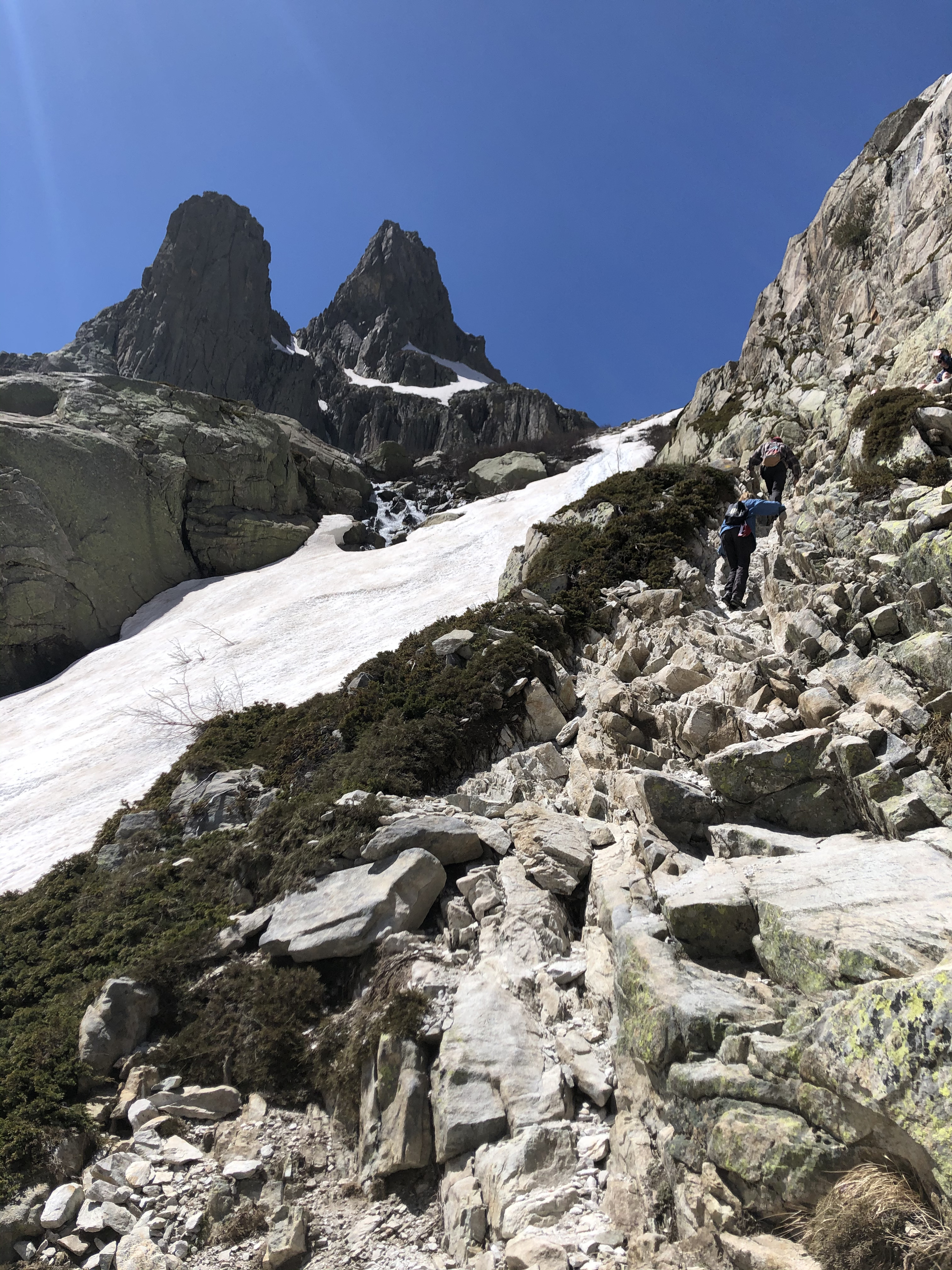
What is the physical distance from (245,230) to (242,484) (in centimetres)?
8764

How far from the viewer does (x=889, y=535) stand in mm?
10828

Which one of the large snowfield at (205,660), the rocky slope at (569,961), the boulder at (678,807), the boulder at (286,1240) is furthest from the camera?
the large snowfield at (205,660)

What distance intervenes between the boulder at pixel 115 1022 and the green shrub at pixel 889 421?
16283mm

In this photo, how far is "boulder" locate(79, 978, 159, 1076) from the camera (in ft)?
25.5

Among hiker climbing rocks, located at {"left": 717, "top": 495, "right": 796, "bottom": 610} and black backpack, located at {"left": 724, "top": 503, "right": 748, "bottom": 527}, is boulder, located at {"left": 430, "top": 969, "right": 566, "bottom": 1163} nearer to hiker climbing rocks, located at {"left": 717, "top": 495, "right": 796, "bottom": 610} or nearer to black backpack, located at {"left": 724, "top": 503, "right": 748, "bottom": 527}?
hiker climbing rocks, located at {"left": 717, "top": 495, "right": 796, "bottom": 610}

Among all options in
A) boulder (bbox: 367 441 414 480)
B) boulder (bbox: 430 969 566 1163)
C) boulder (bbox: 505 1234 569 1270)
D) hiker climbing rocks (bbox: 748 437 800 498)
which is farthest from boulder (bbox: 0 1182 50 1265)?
boulder (bbox: 367 441 414 480)

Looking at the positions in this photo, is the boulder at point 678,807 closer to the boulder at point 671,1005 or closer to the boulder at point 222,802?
the boulder at point 671,1005

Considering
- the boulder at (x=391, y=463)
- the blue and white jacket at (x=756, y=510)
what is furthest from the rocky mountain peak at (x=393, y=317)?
the blue and white jacket at (x=756, y=510)

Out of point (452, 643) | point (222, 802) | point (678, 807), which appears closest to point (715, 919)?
point (678, 807)

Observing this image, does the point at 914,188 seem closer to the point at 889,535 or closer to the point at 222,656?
the point at 889,535

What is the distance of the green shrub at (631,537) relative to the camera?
1703 centimetres

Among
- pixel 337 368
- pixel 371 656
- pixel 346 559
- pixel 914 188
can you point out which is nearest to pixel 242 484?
pixel 346 559

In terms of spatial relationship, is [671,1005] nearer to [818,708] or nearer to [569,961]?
[569,961]

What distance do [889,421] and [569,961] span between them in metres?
13.1
